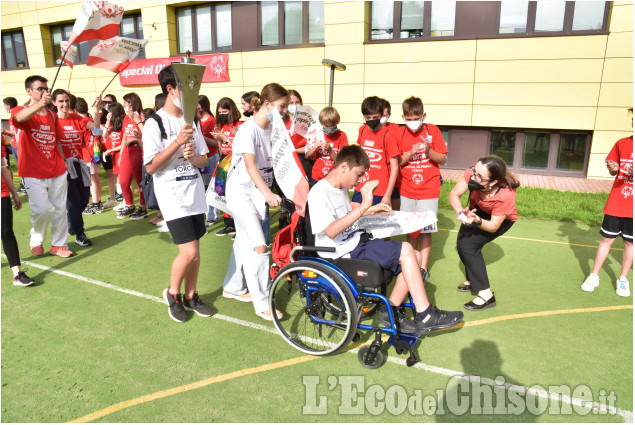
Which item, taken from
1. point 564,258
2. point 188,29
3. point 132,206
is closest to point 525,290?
point 564,258

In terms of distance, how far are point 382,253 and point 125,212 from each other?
5775 millimetres

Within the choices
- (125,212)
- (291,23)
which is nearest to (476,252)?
(125,212)

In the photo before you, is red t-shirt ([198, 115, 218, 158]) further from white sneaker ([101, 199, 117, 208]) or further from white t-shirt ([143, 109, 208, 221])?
white t-shirt ([143, 109, 208, 221])

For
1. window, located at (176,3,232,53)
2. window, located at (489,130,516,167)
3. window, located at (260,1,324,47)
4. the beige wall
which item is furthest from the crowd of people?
window, located at (176,3,232,53)

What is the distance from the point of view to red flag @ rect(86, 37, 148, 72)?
643 centimetres

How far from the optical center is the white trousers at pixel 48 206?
5.10m

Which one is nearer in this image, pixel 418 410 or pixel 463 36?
pixel 418 410

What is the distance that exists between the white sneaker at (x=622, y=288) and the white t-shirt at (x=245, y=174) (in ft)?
11.6

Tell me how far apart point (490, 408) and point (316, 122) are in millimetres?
3352

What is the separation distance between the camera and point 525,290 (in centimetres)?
446

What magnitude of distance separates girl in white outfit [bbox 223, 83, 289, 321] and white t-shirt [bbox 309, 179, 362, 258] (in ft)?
1.67

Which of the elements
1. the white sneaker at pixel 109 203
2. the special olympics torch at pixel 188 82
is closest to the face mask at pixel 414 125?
the special olympics torch at pixel 188 82

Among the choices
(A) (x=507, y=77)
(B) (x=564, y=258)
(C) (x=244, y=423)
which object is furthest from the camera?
(A) (x=507, y=77)

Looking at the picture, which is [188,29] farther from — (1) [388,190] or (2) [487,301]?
(2) [487,301]
